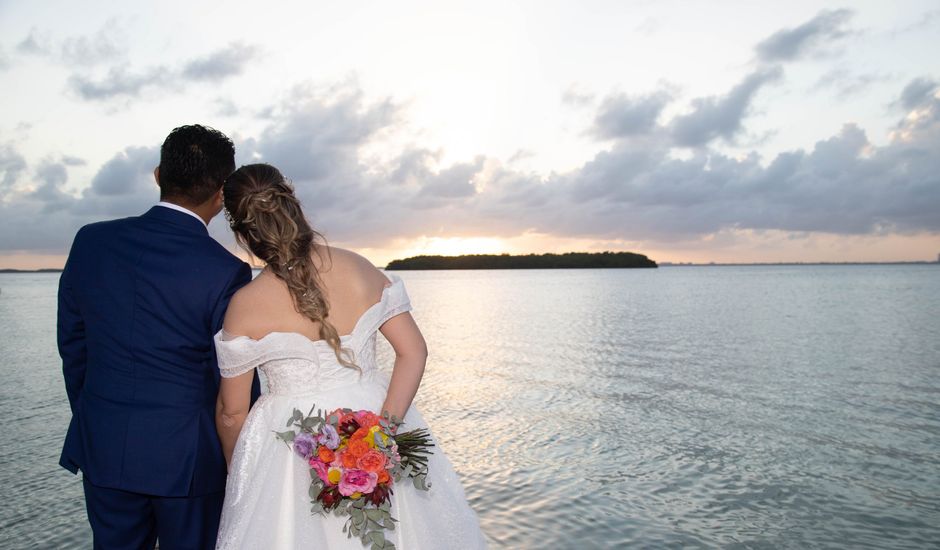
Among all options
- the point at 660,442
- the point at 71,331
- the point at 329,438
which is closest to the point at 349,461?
the point at 329,438

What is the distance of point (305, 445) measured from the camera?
2.56m

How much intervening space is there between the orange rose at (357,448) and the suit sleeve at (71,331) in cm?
126

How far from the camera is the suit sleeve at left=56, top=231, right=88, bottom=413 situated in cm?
274

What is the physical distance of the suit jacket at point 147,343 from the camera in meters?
2.62

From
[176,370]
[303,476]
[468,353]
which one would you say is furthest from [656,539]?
[468,353]

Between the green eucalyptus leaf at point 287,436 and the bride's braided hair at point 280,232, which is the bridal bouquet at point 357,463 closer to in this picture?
the green eucalyptus leaf at point 287,436

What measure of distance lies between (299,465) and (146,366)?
0.75 metres

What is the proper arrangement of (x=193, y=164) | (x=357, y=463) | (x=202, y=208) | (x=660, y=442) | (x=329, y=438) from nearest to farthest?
1. (x=357, y=463)
2. (x=329, y=438)
3. (x=193, y=164)
4. (x=202, y=208)
5. (x=660, y=442)

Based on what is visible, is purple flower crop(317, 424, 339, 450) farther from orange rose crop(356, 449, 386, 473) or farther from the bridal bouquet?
orange rose crop(356, 449, 386, 473)

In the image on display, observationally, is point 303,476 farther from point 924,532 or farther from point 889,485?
point 889,485

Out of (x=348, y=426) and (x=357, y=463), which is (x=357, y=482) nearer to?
(x=357, y=463)

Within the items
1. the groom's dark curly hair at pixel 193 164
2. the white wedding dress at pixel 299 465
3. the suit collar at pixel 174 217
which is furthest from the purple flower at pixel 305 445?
the groom's dark curly hair at pixel 193 164

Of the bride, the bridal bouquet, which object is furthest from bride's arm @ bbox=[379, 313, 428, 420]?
the bridal bouquet

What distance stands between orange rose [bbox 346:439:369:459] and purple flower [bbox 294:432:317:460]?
0.18 metres
